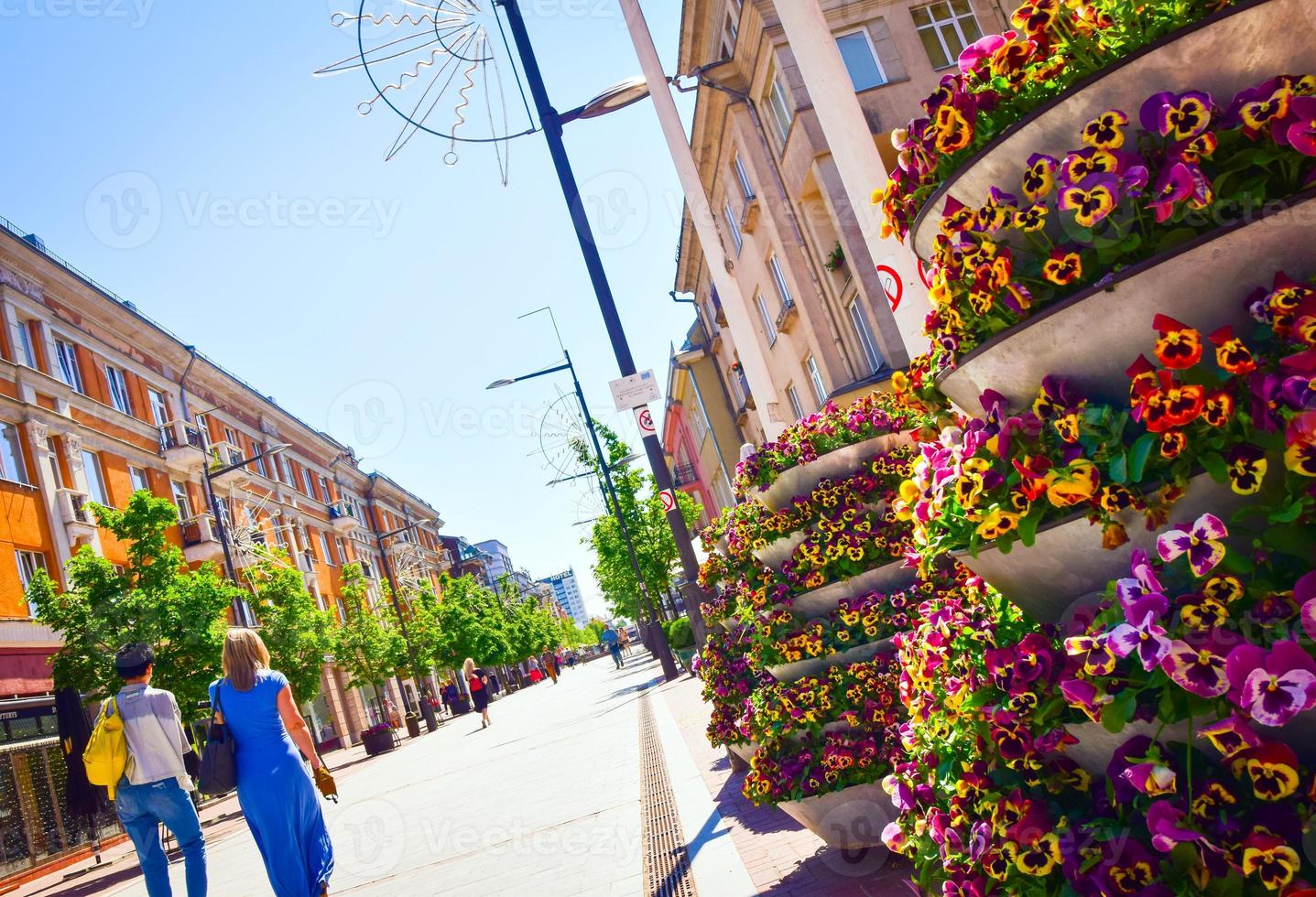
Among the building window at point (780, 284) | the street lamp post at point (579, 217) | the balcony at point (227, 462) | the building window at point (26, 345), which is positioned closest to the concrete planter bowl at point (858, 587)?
the street lamp post at point (579, 217)

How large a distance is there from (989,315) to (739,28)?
1771cm

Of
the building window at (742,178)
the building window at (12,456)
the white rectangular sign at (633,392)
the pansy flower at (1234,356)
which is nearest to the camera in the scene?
the pansy flower at (1234,356)

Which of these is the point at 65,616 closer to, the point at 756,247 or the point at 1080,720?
the point at 756,247

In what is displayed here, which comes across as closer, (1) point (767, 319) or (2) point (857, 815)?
(2) point (857, 815)

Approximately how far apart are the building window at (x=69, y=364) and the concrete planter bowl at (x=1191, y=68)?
90.3 feet

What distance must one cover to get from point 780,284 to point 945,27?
20.7ft

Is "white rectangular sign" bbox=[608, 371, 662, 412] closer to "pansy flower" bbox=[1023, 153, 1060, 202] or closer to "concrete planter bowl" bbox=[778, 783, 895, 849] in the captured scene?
"concrete planter bowl" bbox=[778, 783, 895, 849]

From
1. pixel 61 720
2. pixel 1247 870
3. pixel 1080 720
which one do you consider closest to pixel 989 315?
pixel 1080 720

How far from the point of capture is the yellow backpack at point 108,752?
21.1 ft

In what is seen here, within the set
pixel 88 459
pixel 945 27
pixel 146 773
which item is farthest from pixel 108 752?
pixel 88 459

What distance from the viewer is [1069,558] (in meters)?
2.08

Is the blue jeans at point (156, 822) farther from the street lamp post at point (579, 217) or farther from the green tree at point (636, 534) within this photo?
the green tree at point (636, 534)

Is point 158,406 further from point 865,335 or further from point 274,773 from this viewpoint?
point 274,773

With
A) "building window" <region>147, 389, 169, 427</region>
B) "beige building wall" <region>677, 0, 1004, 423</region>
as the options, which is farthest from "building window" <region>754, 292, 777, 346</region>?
"building window" <region>147, 389, 169, 427</region>
